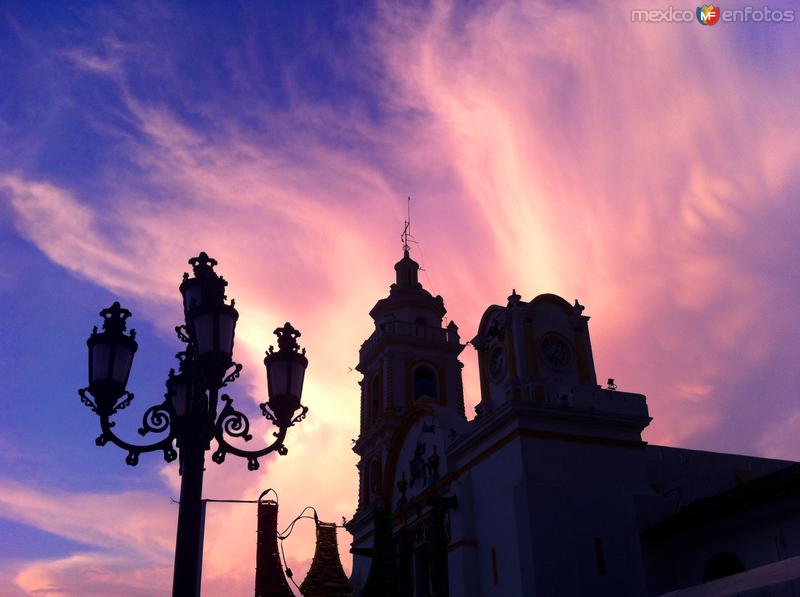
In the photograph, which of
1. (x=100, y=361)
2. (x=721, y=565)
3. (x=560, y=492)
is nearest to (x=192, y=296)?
(x=100, y=361)

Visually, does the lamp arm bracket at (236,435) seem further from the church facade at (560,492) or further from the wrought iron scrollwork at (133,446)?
the church facade at (560,492)

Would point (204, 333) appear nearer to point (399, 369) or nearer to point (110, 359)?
point (110, 359)

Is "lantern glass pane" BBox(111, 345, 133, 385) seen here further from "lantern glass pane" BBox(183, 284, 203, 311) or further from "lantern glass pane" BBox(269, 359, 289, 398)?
"lantern glass pane" BBox(269, 359, 289, 398)

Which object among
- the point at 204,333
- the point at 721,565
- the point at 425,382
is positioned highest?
the point at 425,382

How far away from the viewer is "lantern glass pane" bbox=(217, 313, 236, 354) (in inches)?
313

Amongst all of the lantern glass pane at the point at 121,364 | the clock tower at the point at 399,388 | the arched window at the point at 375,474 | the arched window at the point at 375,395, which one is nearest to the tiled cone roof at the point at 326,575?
the lantern glass pane at the point at 121,364

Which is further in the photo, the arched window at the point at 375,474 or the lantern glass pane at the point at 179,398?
the arched window at the point at 375,474

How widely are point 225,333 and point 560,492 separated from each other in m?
15.3

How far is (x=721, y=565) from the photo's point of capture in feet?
64.2

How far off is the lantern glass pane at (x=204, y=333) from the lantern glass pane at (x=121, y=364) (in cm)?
88

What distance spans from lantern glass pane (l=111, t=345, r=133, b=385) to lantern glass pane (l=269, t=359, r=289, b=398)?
157 cm

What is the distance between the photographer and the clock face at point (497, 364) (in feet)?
79.3

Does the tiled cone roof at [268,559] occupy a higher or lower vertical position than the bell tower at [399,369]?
lower

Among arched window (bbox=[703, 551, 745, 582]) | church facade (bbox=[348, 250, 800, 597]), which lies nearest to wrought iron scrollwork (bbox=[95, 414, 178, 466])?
church facade (bbox=[348, 250, 800, 597])
